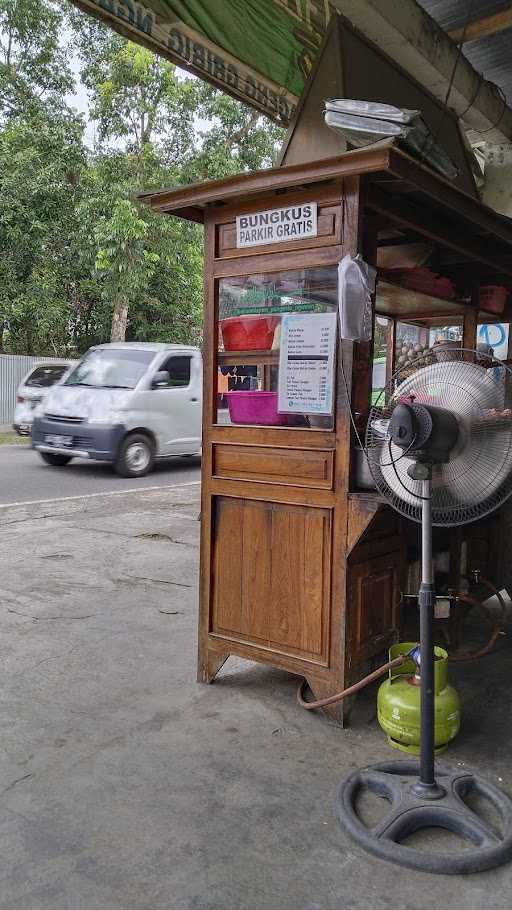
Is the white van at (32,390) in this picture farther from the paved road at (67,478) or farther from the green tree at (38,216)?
the green tree at (38,216)

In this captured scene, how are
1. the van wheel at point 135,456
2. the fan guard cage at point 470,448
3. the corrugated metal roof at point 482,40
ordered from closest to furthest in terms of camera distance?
the fan guard cage at point 470,448 → the corrugated metal roof at point 482,40 → the van wheel at point 135,456

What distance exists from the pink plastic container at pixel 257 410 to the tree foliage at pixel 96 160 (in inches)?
489

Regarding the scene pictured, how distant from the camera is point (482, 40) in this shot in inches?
236

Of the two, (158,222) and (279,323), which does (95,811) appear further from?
(158,222)

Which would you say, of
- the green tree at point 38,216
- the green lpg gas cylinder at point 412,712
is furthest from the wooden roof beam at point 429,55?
the green tree at point 38,216

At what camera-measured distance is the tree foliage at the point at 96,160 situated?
15.3 metres

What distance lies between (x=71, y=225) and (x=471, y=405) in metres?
16.2

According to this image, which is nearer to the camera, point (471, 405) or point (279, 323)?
point (471, 405)

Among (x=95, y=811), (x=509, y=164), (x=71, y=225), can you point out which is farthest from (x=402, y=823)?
(x=71, y=225)

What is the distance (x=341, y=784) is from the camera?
249 centimetres

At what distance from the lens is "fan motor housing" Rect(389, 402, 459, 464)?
231cm

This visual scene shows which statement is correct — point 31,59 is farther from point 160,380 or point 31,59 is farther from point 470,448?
point 470,448

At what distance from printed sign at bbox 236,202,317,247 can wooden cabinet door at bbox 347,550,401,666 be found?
4.72 feet

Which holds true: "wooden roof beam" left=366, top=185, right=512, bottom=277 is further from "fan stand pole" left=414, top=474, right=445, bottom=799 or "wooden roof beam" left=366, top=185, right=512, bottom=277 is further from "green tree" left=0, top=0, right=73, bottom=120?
"green tree" left=0, top=0, right=73, bottom=120
